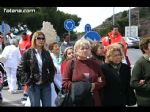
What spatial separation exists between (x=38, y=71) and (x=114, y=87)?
1.22m

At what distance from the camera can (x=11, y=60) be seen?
459 inches

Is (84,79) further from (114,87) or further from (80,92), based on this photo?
(114,87)

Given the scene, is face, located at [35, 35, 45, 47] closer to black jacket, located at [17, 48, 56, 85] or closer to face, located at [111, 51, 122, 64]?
black jacket, located at [17, 48, 56, 85]

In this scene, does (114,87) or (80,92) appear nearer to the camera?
(80,92)

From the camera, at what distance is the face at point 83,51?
17.5 ft

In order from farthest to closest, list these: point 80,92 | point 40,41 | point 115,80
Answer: point 40,41
point 115,80
point 80,92

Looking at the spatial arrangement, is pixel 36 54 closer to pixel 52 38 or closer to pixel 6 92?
pixel 52 38

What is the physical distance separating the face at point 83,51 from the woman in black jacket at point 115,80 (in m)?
0.25

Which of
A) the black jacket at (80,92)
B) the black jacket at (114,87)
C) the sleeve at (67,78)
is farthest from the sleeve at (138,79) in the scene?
the sleeve at (67,78)

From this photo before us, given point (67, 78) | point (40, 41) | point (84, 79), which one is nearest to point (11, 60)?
point (40, 41)

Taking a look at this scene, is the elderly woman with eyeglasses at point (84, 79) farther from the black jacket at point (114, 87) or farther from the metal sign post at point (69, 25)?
the metal sign post at point (69, 25)
